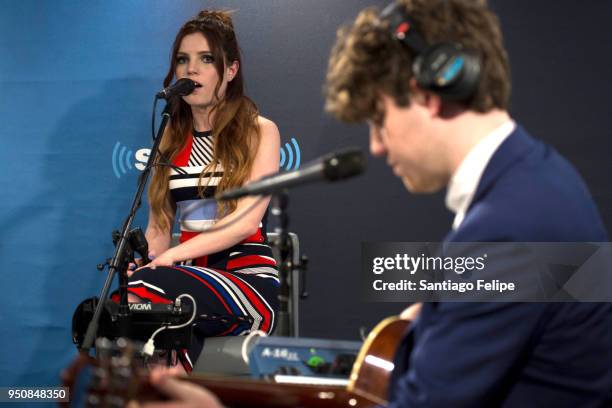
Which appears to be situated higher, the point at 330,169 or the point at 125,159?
the point at 125,159

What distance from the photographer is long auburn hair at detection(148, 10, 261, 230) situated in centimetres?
363

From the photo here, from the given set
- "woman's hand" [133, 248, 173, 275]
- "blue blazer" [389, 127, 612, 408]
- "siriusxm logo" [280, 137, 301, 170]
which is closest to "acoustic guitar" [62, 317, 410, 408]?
"blue blazer" [389, 127, 612, 408]

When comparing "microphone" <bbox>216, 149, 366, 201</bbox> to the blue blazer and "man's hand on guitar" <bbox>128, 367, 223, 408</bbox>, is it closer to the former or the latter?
the blue blazer

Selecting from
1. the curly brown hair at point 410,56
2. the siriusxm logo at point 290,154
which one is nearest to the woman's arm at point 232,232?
the siriusxm logo at point 290,154

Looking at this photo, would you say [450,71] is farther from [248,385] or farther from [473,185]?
[248,385]

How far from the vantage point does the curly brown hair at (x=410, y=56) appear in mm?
1575

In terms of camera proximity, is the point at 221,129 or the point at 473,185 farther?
the point at 221,129

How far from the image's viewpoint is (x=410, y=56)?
1585 mm

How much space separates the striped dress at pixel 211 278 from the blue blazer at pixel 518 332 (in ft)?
6.03

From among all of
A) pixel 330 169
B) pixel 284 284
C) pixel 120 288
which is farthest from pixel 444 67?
pixel 120 288

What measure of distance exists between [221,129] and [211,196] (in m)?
0.30

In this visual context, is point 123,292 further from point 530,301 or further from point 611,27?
point 611,27

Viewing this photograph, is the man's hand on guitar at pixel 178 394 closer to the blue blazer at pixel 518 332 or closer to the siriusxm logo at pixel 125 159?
the blue blazer at pixel 518 332

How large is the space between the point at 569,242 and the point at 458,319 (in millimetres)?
248
